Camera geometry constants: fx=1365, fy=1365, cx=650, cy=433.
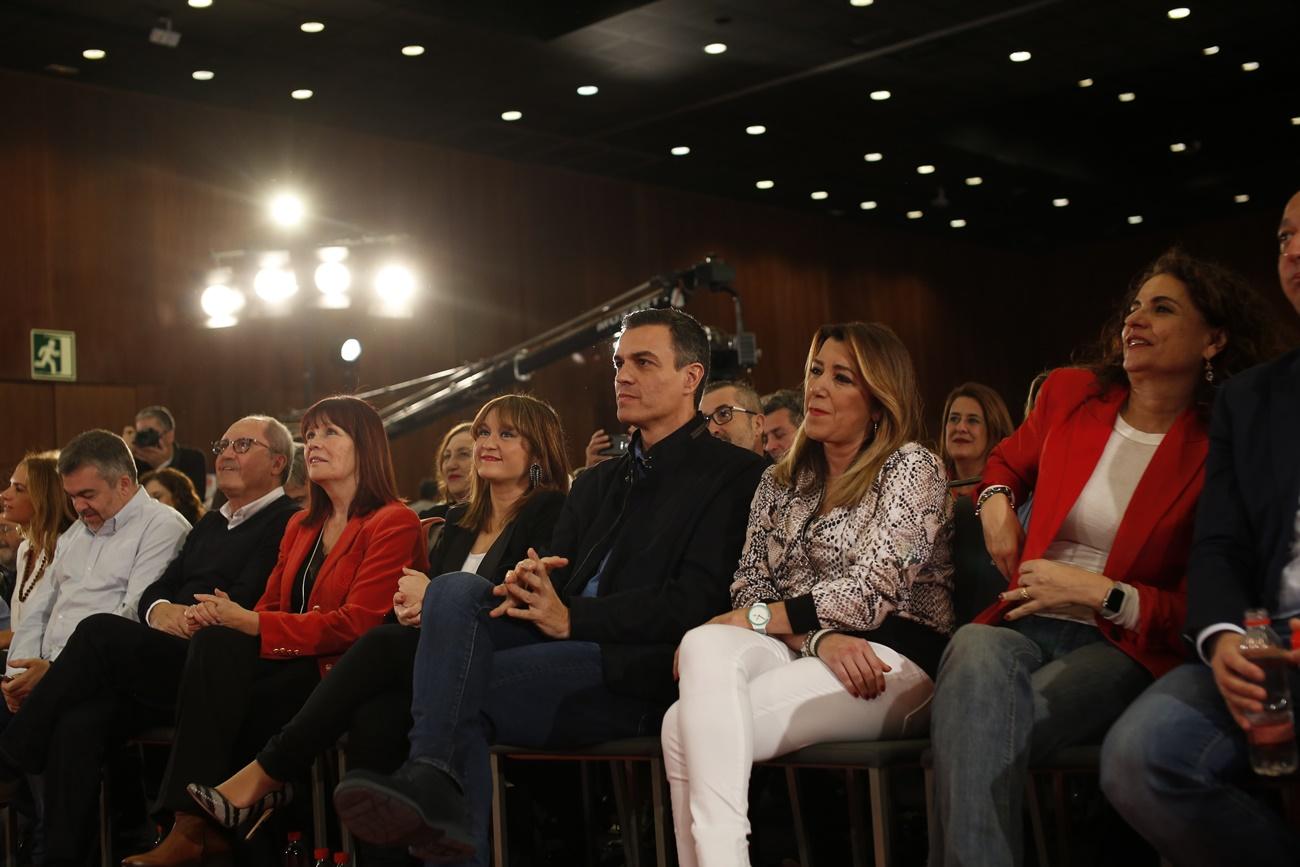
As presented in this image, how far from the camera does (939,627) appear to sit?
274 centimetres

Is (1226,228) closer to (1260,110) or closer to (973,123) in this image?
(1260,110)

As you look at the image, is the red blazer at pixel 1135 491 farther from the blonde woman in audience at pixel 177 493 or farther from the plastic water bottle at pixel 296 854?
the blonde woman in audience at pixel 177 493

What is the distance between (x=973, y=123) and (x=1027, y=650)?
946cm

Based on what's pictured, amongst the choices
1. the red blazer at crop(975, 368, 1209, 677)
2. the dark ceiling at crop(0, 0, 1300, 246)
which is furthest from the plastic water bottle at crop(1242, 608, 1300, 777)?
the dark ceiling at crop(0, 0, 1300, 246)

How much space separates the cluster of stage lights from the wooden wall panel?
21 cm

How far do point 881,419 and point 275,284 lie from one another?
648 centimetres

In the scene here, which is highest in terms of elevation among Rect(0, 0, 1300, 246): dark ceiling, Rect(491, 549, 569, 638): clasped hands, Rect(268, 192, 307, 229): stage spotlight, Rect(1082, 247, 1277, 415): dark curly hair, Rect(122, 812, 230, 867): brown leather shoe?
Rect(0, 0, 1300, 246): dark ceiling

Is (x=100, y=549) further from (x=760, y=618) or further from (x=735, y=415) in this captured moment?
(x=760, y=618)

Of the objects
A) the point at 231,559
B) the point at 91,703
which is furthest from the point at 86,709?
the point at 231,559

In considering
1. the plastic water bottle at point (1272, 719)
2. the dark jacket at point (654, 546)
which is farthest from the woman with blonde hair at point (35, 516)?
the plastic water bottle at point (1272, 719)

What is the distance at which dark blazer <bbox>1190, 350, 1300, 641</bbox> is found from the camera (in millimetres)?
2154

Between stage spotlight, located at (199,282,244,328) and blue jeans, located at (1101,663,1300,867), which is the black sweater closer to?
blue jeans, located at (1101,663,1300,867)

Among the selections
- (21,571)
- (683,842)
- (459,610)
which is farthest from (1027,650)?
(21,571)

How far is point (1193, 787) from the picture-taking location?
2.03m
